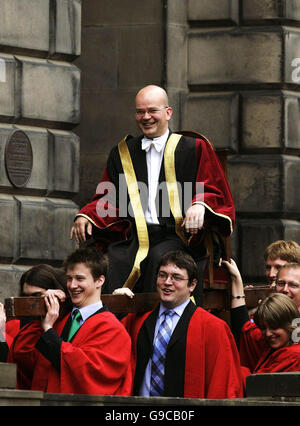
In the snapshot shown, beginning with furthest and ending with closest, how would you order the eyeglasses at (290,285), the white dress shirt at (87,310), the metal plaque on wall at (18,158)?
the metal plaque on wall at (18,158), the eyeglasses at (290,285), the white dress shirt at (87,310)

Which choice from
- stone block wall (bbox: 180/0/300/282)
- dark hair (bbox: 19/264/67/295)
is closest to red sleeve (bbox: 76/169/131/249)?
dark hair (bbox: 19/264/67/295)

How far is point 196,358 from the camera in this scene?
1038 cm

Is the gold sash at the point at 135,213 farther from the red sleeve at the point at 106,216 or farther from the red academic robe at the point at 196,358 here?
the red academic robe at the point at 196,358

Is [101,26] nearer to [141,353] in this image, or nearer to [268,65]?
[268,65]

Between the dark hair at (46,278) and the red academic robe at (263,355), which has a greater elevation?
the dark hair at (46,278)

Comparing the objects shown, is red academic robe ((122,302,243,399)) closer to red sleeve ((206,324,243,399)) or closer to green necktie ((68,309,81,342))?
red sleeve ((206,324,243,399))

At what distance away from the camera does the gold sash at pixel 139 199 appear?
11477 millimetres

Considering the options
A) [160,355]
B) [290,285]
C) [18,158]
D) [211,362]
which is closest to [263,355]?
[211,362]

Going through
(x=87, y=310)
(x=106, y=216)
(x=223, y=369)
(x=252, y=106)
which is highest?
(x=252, y=106)

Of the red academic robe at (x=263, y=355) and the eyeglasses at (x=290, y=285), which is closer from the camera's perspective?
→ the red academic robe at (x=263, y=355)

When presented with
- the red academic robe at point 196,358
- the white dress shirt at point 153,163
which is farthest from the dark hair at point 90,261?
the white dress shirt at point 153,163

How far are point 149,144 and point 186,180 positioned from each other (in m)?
0.38

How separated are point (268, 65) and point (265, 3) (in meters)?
0.59

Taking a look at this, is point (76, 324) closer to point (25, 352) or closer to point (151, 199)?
point (25, 352)
